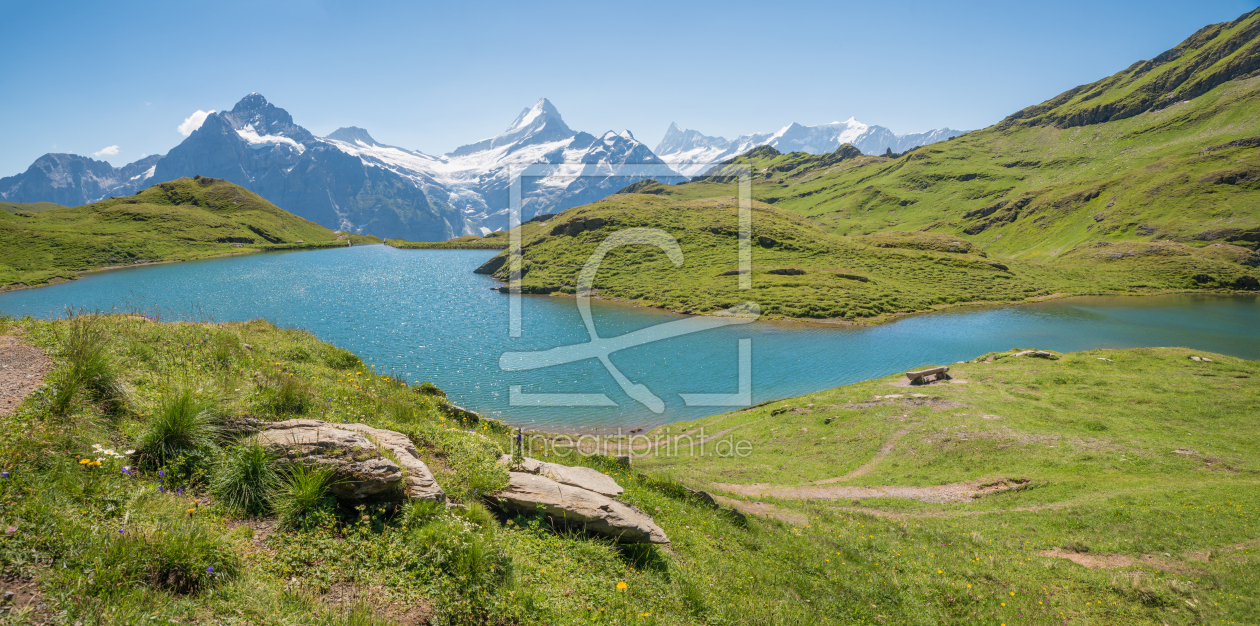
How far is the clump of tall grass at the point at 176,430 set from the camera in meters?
8.18

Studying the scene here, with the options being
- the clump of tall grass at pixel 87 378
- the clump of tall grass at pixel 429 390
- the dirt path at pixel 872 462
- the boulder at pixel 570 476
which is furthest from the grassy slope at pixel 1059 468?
the clump of tall grass at pixel 87 378

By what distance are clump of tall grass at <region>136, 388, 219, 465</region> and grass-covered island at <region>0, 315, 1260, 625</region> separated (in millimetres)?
38

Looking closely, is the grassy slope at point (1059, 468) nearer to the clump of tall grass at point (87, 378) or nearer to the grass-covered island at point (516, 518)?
the grass-covered island at point (516, 518)

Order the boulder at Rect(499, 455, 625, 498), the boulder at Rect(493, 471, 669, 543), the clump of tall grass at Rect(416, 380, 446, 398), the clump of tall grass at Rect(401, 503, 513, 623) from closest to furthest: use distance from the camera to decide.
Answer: the clump of tall grass at Rect(401, 503, 513, 623) < the boulder at Rect(493, 471, 669, 543) < the boulder at Rect(499, 455, 625, 498) < the clump of tall grass at Rect(416, 380, 446, 398)

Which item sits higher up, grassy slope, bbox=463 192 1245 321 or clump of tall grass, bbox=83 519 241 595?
grassy slope, bbox=463 192 1245 321

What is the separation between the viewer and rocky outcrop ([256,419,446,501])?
8750 mm

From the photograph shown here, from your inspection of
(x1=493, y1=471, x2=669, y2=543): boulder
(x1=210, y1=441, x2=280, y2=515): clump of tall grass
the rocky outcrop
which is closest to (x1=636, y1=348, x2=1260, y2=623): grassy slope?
(x1=493, y1=471, x2=669, y2=543): boulder

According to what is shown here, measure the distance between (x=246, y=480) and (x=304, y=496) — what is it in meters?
1.10

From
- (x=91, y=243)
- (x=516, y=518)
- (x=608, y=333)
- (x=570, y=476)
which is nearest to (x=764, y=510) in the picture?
(x=570, y=476)

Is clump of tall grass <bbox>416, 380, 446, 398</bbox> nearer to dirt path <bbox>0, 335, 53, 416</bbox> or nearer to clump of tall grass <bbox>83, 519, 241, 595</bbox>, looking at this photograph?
dirt path <bbox>0, 335, 53, 416</bbox>

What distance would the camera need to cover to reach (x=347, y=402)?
1405 cm

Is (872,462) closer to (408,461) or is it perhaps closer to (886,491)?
(886,491)

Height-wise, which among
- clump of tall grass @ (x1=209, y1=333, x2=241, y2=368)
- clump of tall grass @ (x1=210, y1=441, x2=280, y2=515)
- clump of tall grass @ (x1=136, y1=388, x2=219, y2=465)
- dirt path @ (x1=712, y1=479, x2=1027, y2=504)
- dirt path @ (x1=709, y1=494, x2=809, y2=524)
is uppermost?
clump of tall grass @ (x1=209, y1=333, x2=241, y2=368)

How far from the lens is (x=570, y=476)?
12.9 metres
